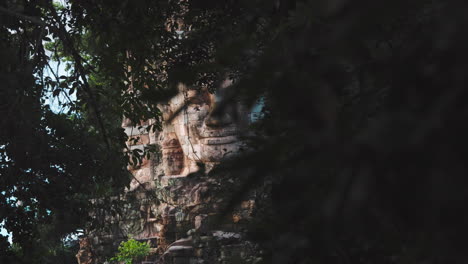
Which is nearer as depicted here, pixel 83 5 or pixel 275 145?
pixel 275 145

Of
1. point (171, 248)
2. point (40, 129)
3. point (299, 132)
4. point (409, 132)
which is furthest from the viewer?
point (171, 248)

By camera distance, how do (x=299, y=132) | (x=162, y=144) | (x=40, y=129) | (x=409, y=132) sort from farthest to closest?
(x=162, y=144)
(x=40, y=129)
(x=299, y=132)
(x=409, y=132)

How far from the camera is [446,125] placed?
35.3 inches

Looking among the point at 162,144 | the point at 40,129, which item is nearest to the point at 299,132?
the point at 40,129

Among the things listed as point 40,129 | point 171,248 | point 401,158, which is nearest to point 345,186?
point 401,158

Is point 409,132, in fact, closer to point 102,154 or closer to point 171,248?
point 102,154

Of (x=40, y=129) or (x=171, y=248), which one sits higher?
(x=40, y=129)

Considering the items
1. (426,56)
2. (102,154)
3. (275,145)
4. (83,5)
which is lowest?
(275,145)

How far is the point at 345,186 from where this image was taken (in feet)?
3.01

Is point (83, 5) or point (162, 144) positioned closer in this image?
point (83, 5)

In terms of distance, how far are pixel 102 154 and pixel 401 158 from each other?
4609 millimetres

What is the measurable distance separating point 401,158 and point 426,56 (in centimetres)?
27

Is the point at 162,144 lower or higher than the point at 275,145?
higher

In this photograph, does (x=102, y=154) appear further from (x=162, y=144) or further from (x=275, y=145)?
(x=162, y=144)
